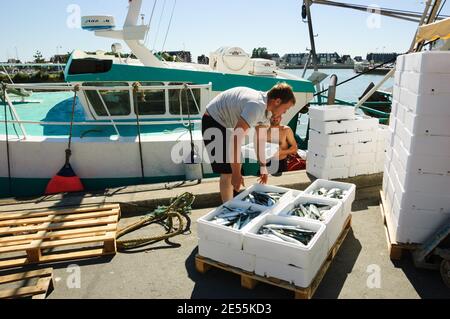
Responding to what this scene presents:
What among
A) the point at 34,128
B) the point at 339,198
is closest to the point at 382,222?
the point at 339,198

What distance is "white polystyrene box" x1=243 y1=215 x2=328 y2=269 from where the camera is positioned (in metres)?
2.90

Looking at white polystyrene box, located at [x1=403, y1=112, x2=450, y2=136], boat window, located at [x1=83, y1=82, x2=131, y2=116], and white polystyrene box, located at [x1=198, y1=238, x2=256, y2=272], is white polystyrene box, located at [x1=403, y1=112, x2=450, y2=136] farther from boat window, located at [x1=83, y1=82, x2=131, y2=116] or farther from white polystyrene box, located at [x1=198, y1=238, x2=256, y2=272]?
boat window, located at [x1=83, y1=82, x2=131, y2=116]

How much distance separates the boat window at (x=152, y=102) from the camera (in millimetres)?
7457

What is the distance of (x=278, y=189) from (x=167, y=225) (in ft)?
5.23

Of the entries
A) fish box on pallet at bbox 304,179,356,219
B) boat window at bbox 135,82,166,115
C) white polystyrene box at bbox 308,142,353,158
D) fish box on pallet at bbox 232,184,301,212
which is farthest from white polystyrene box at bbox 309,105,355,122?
boat window at bbox 135,82,166,115

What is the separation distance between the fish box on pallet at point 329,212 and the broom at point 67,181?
4.05 metres

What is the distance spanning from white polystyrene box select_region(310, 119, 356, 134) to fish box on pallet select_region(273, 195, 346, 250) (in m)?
1.54

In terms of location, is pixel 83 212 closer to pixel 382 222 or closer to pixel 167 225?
pixel 167 225

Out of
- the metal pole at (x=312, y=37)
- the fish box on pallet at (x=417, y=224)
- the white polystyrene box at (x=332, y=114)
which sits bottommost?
the fish box on pallet at (x=417, y=224)

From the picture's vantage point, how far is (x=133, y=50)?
7.66m

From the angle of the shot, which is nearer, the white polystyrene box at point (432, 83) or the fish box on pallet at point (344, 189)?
the white polystyrene box at point (432, 83)

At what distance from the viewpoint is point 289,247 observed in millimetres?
2926

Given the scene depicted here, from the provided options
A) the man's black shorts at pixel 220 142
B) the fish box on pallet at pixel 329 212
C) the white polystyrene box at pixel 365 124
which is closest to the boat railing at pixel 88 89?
the man's black shorts at pixel 220 142

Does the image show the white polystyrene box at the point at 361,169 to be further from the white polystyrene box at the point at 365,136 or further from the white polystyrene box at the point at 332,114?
the white polystyrene box at the point at 332,114
